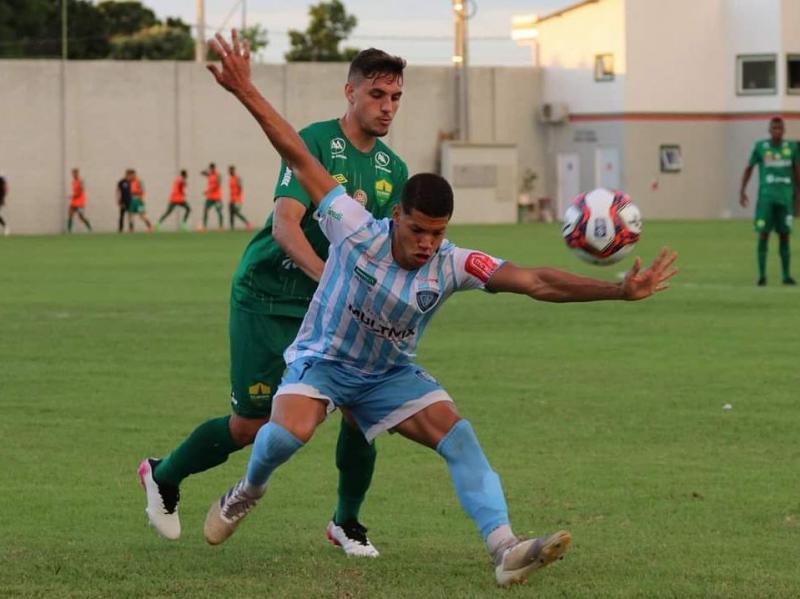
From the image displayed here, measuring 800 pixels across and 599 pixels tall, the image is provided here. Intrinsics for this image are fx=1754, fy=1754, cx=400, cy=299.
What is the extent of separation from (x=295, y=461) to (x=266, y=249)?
2.93 meters

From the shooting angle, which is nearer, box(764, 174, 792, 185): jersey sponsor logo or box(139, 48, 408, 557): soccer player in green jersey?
box(139, 48, 408, 557): soccer player in green jersey

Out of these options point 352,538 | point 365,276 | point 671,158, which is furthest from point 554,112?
point 365,276

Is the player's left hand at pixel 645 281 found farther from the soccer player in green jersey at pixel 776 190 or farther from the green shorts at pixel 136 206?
the green shorts at pixel 136 206

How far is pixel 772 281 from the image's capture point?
1019 inches

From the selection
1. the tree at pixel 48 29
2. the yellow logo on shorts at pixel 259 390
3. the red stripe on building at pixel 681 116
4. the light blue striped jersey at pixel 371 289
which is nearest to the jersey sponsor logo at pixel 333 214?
the light blue striped jersey at pixel 371 289

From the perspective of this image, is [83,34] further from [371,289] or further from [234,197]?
[371,289]

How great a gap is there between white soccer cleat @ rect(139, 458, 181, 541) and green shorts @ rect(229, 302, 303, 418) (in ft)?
1.79

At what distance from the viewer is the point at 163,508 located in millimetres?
8000

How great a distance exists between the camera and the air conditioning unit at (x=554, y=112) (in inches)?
2630

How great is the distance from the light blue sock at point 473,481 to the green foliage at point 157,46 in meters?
87.6

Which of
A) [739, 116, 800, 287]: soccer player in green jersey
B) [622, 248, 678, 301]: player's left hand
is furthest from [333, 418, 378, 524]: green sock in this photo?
[739, 116, 800, 287]: soccer player in green jersey

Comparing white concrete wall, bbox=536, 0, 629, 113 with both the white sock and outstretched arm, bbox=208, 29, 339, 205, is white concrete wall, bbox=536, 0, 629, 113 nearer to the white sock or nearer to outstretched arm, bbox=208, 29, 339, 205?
outstretched arm, bbox=208, 29, 339, 205

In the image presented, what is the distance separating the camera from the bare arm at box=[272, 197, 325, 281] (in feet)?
23.5

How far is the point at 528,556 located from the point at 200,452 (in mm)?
2047
